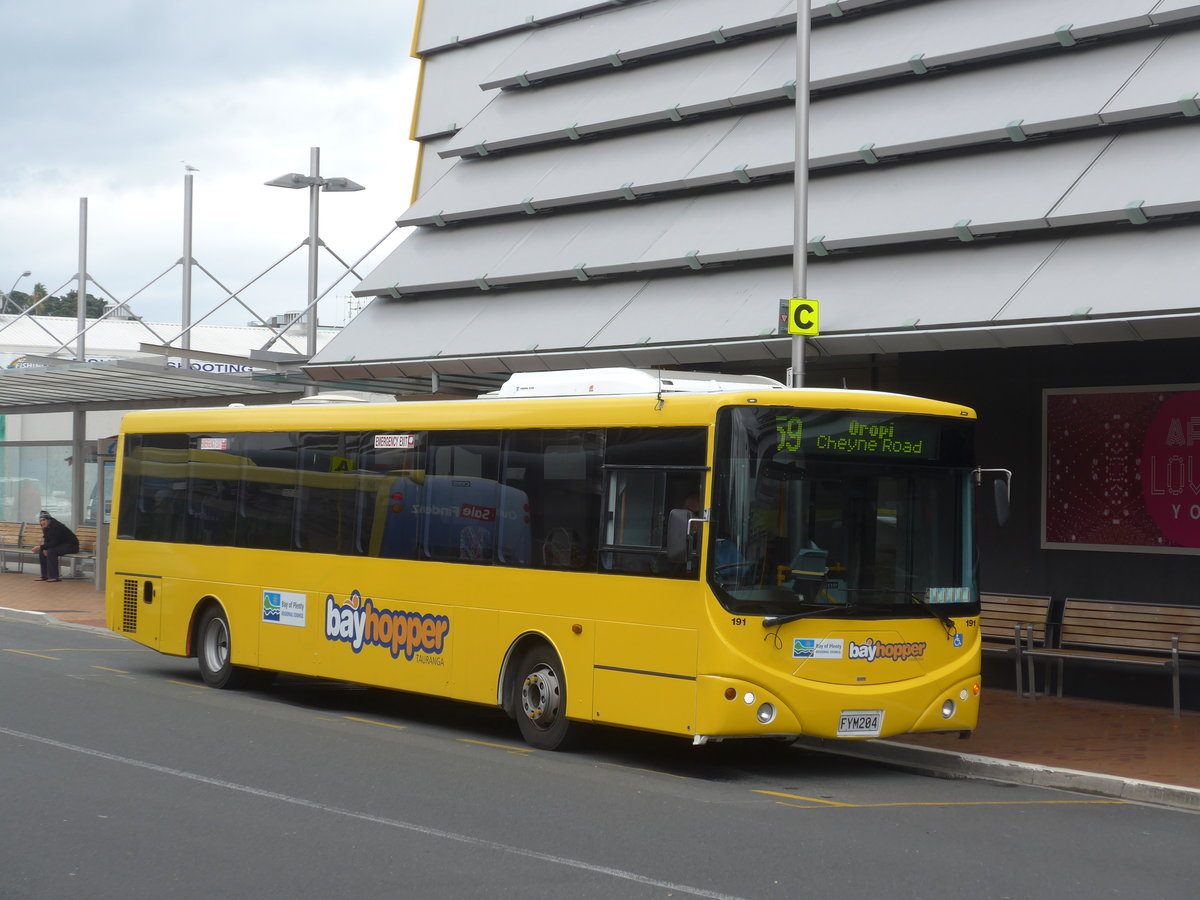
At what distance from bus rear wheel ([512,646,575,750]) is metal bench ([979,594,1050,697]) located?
523cm

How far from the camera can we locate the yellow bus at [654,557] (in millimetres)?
10953

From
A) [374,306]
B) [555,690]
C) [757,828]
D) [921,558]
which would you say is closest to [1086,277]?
[921,558]

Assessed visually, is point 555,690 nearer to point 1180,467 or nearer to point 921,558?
point 921,558

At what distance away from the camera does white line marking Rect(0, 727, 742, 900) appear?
742cm

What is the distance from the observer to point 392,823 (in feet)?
29.0

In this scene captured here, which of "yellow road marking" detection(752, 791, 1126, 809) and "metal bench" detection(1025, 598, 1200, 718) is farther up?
"metal bench" detection(1025, 598, 1200, 718)

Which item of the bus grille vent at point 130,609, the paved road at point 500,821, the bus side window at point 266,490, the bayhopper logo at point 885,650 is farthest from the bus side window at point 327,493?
the bayhopper logo at point 885,650

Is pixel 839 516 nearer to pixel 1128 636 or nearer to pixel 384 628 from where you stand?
pixel 384 628

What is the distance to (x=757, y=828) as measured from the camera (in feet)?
29.6

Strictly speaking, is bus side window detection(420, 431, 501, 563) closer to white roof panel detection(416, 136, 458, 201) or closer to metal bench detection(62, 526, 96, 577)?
white roof panel detection(416, 136, 458, 201)

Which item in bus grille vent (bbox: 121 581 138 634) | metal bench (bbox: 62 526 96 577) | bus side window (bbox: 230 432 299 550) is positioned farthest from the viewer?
metal bench (bbox: 62 526 96 577)

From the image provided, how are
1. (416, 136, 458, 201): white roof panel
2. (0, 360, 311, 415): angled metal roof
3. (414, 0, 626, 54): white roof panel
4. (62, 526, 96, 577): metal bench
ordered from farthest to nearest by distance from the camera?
(62, 526, 96, 577): metal bench
(416, 136, 458, 201): white roof panel
(0, 360, 311, 415): angled metal roof
(414, 0, 626, 54): white roof panel

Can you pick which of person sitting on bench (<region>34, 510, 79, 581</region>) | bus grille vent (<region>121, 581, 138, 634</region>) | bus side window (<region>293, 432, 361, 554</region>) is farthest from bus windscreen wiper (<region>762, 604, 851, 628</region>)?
person sitting on bench (<region>34, 510, 79, 581</region>)

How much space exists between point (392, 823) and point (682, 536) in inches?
123
